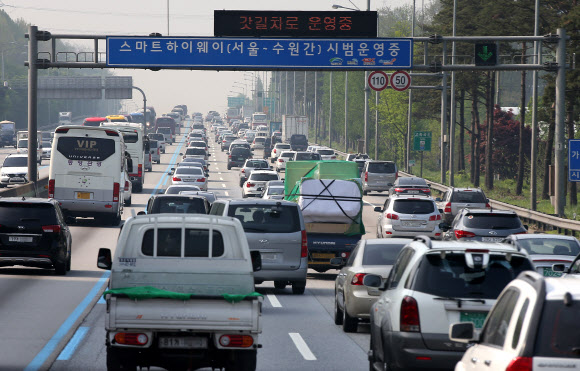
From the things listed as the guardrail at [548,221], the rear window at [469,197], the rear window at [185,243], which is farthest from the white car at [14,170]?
the rear window at [185,243]

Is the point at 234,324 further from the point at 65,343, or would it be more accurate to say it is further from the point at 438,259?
the point at 65,343

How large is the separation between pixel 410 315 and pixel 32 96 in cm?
3324

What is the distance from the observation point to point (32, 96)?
4144cm

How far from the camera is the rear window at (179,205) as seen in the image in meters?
28.3

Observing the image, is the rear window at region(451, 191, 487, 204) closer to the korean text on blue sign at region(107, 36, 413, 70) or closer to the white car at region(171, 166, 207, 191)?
the korean text on blue sign at region(107, 36, 413, 70)

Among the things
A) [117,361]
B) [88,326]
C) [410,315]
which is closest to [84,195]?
[88,326]

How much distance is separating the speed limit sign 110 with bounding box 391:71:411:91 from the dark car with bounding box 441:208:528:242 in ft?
99.0

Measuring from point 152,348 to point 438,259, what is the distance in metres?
2.90

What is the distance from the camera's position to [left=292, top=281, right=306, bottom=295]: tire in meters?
21.0

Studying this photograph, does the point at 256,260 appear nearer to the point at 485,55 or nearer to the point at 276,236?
the point at 276,236

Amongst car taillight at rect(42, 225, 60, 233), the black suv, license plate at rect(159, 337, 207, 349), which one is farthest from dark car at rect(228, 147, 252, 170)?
license plate at rect(159, 337, 207, 349)

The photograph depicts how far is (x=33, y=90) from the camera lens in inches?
1631

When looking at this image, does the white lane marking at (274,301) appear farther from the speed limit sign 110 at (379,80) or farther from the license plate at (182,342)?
the speed limit sign 110 at (379,80)

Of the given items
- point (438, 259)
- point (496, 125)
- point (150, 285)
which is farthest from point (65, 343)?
point (496, 125)
